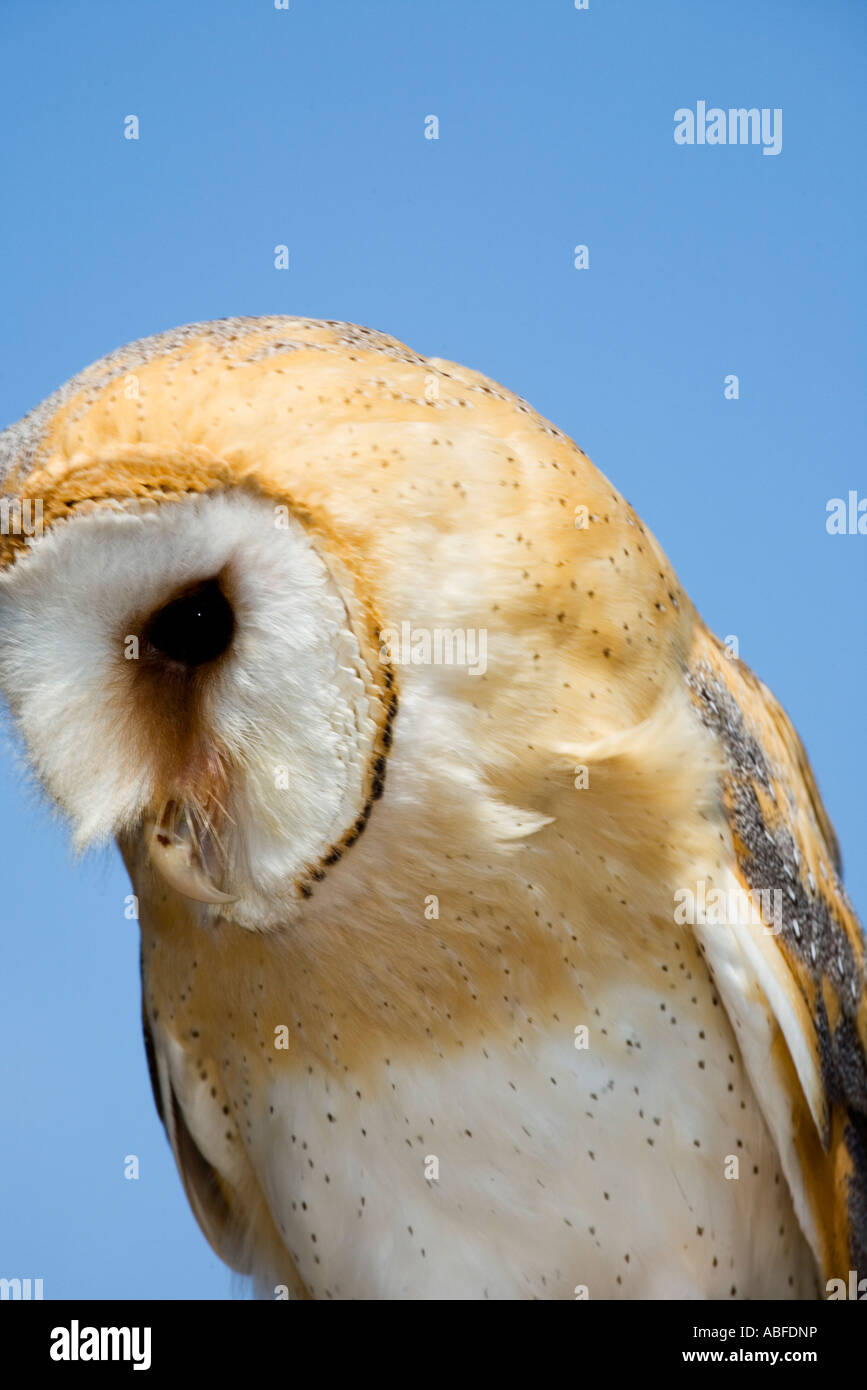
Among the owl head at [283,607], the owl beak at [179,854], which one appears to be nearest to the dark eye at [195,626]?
the owl head at [283,607]

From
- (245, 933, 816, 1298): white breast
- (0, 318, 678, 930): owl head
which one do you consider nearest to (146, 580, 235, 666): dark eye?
(0, 318, 678, 930): owl head

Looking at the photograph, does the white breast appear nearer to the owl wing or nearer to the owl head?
the owl wing

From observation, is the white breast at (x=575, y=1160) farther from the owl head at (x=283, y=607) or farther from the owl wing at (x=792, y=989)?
the owl head at (x=283, y=607)

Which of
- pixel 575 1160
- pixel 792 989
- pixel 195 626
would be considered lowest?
pixel 575 1160

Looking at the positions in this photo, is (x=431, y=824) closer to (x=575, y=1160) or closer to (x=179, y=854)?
(x=179, y=854)

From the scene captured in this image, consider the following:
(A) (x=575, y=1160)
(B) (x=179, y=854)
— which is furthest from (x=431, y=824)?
(A) (x=575, y=1160)

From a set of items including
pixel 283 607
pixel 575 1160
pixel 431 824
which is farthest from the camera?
pixel 575 1160

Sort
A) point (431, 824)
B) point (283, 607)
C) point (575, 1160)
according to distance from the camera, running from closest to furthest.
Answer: point (283, 607) → point (431, 824) → point (575, 1160)
